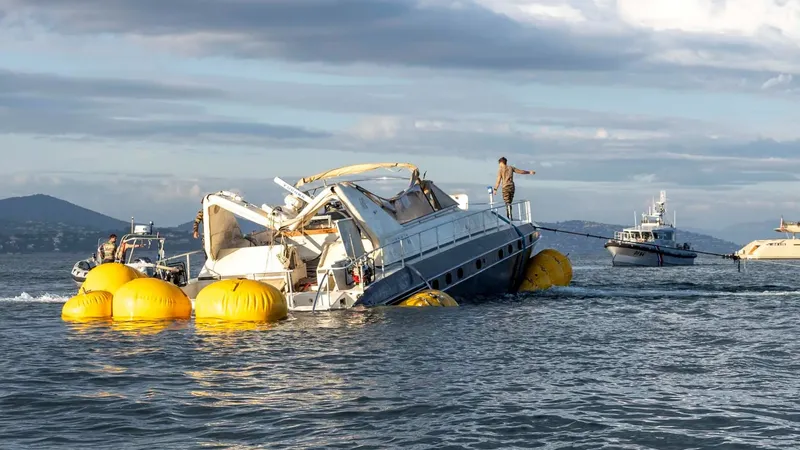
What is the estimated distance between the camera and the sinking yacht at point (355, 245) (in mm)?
27844

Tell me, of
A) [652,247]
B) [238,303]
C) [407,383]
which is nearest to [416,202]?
[238,303]

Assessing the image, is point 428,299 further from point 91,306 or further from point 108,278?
point 108,278

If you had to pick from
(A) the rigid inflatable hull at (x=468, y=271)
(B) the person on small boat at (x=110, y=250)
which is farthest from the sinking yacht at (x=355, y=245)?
(B) the person on small boat at (x=110, y=250)

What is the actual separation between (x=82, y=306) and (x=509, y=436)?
16.3 m

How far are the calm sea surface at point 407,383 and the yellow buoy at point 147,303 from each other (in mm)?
497

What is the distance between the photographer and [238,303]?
2420 centimetres

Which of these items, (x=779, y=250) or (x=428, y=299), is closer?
(x=428, y=299)

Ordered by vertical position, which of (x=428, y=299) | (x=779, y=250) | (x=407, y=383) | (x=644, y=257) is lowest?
(x=407, y=383)

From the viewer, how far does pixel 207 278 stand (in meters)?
30.3

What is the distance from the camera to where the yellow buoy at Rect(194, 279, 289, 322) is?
24219 millimetres

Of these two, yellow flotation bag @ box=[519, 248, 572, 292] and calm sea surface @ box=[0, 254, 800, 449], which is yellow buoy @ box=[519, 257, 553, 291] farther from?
calm sea surface @ box=[0, 254, 800, 449]

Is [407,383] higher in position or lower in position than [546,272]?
lower

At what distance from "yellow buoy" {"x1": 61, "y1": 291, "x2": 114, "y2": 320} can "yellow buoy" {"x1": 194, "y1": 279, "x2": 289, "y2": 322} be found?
318 cm

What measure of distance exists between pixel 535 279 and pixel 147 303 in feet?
55.0
